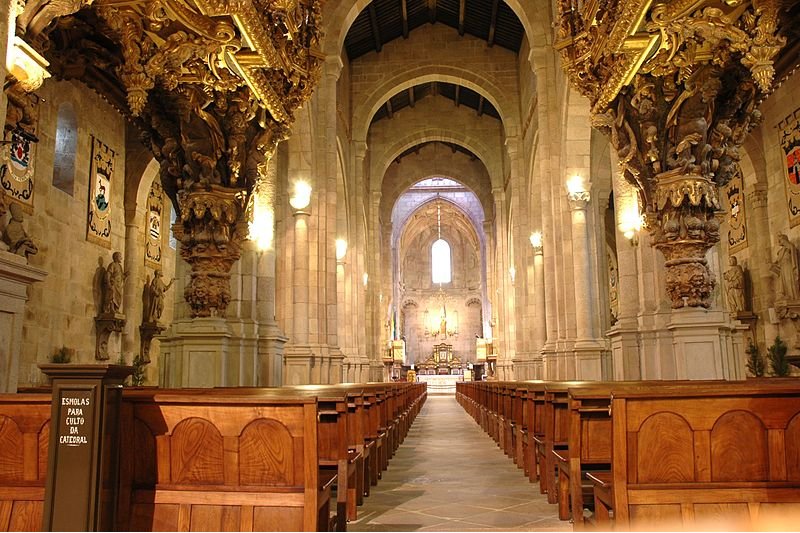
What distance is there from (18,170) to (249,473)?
10.5 m

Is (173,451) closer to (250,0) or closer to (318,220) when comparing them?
(250,0)

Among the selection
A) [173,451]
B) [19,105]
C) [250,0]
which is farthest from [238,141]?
[173,451]

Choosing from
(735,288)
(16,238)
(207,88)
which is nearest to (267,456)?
(207,88)

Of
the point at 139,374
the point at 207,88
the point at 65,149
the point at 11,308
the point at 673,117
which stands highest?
the point at 65,149

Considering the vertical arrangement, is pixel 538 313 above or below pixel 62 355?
above

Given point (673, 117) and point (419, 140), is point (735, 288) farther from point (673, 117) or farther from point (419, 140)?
point (419, 140)

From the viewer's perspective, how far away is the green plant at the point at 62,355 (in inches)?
494

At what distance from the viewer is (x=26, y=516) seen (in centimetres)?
320

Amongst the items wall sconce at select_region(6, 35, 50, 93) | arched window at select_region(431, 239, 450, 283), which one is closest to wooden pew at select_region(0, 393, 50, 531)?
wall sconce at select_region(6, 35, 50, 93)

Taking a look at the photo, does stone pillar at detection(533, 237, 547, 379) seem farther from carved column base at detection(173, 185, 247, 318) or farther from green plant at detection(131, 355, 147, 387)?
carved column base at detection(173, 185, 247, 318)

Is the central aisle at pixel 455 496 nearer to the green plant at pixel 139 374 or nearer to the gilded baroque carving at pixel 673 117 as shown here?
the gilded baroque carving at pixel 673 117

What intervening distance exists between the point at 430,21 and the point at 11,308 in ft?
67.9

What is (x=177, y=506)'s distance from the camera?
3195mm

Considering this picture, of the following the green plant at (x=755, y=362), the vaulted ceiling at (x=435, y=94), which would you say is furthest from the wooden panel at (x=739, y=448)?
the vaulted ceiling at (x=435, y=94)
